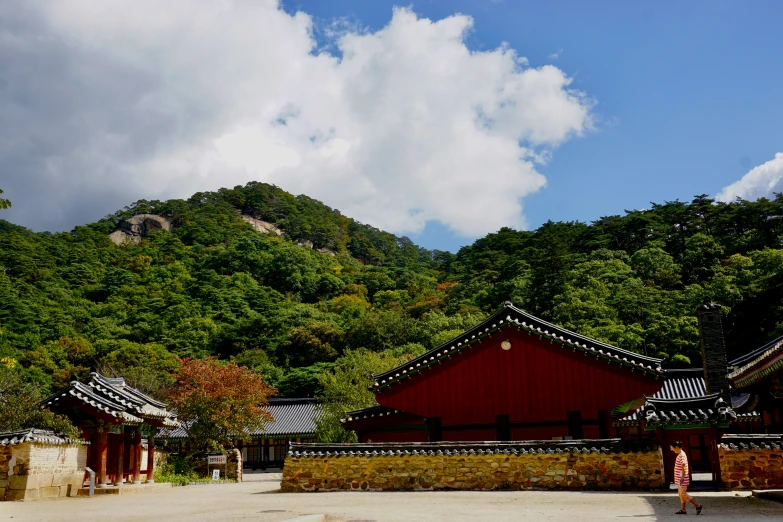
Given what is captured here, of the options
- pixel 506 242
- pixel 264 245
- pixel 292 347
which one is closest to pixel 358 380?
pixel 292 347

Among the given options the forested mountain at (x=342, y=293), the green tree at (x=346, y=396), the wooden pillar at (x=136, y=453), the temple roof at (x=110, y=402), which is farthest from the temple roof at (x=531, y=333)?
the forested mountain at (x=342, y=293)

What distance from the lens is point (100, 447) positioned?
21.8 metres

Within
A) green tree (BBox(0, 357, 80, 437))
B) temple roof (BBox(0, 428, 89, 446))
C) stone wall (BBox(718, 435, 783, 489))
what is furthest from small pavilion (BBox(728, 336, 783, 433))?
green tree (BBox(0, 357, 80, 437))

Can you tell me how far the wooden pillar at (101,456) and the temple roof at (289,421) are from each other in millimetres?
25516

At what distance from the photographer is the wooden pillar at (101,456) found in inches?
856

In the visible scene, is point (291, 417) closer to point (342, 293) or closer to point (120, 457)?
point (120, 457)

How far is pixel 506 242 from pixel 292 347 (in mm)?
37441

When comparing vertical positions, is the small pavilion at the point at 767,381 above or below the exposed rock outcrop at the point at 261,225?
below

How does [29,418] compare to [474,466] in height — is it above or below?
above

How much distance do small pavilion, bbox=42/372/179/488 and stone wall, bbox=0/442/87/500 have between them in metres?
1.31

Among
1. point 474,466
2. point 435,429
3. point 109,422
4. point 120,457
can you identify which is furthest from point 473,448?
point 120,457

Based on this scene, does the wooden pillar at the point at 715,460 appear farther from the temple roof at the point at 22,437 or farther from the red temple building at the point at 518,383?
the temple roof at the point at 22,437

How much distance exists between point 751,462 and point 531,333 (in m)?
8.41

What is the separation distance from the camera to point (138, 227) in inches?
4830
